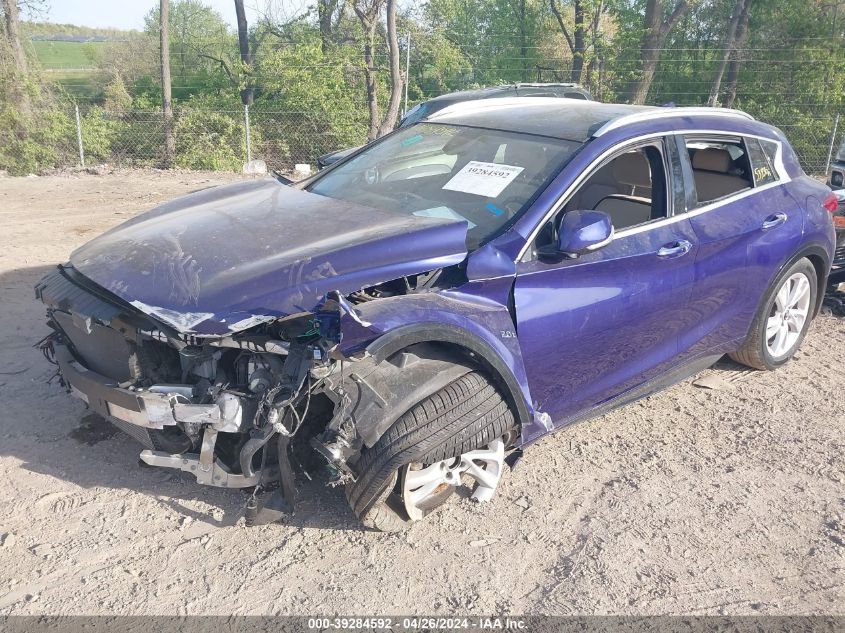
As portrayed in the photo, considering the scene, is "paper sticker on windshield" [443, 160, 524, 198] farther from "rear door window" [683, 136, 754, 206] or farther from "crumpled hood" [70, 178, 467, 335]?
"rear door window" [683, 136, 754, 206]

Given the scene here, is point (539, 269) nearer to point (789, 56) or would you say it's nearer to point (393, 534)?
point (393, 534)

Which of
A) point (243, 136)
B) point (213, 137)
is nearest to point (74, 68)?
point (213, 137)

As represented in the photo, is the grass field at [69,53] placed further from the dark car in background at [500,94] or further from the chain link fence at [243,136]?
the dark car in background at [500,94]

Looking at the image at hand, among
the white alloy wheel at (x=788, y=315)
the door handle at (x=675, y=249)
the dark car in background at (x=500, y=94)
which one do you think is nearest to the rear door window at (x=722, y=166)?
the door handle at (x=675, y=249)

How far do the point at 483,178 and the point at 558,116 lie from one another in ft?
2.44

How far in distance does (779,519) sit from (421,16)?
21.5 metres

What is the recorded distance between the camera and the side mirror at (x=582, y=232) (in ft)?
11.0

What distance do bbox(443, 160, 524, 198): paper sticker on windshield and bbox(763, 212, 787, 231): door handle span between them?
174cm

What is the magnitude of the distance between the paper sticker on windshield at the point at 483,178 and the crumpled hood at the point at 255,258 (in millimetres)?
429

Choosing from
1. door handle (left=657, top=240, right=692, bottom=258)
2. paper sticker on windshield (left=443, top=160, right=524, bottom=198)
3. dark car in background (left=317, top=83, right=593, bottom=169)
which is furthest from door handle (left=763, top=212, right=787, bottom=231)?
dark car in background (left=317, top=83, right=593, bottom=169)

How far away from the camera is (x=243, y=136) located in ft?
53.7

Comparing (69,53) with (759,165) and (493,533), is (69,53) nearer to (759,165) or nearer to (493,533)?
(759,165)

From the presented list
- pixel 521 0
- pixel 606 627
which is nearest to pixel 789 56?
pixel 521 0

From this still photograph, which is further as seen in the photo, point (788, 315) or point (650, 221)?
point (788, 315)
